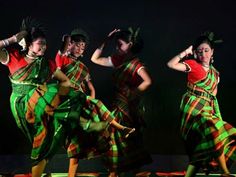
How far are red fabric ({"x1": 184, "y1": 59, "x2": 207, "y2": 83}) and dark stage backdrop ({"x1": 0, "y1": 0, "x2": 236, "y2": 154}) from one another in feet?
1.25

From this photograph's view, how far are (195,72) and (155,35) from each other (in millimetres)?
802

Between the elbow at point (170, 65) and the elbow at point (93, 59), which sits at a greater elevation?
the elbow at point (93, 59)

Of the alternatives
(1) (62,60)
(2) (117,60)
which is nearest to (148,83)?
(2) (117,60)

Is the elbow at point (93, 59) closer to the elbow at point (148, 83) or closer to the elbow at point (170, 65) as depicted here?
the elbow at point (148, 83)

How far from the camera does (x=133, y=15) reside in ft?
17.7

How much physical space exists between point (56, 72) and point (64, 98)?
0.42m

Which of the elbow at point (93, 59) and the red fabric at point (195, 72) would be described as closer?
the red fabric at point (195, 72)

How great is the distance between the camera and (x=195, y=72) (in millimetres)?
4902

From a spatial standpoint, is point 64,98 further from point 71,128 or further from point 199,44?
point 199,44

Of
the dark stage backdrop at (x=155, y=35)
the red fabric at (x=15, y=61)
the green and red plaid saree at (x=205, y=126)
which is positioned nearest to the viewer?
the green and red plaid saree at (x=205, y=126)

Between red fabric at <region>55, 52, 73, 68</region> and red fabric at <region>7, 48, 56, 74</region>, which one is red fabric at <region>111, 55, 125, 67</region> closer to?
red fabric at <region>55, 52, 73, 68</region>

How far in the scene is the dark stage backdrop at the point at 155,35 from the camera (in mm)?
5316

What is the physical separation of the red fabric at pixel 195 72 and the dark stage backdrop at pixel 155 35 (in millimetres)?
382

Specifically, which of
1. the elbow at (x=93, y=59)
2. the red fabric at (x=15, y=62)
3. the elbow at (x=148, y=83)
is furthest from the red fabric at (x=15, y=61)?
the elbow at (x=148, y=83)
